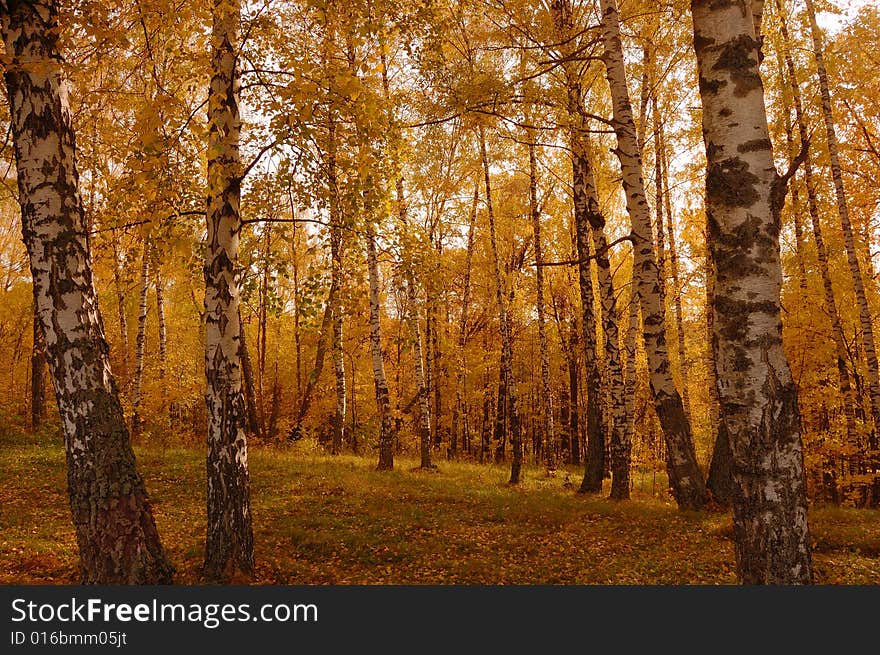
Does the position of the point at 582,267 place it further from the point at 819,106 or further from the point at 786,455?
the point at 786,455

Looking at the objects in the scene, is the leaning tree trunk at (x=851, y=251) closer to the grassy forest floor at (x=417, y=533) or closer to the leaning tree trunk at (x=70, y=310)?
the grassy forest floor at (x=417, y=533)

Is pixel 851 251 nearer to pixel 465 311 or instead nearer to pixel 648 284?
pixel 648 284

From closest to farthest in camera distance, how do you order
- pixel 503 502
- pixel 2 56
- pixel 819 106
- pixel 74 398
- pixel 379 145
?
pixel 2 56 → pixel 74 398 → pixel 379 145 → pixel 503 502 → pixel 819 106

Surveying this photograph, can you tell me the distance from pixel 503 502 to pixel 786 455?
8.23m

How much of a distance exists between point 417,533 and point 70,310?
5732 millimetres

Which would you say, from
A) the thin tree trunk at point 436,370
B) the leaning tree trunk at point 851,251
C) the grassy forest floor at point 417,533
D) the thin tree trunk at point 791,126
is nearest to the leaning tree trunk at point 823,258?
the thin tree trunk at point 791,126

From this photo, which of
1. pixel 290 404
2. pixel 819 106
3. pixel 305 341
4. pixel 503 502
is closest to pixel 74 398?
pixel 503 502

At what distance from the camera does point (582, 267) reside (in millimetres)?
12125

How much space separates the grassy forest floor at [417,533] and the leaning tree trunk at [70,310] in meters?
1.03

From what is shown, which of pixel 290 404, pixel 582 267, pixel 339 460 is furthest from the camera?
pixel 290 404

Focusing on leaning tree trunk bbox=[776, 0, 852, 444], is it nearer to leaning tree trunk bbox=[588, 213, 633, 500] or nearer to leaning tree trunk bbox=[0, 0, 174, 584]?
leaning tree trunk bbox=[588, 213, 633, 500]

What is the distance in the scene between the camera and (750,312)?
133 inches

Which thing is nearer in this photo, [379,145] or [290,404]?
[379,145]

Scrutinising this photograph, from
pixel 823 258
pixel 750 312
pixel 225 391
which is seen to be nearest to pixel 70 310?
pixel 225 391
